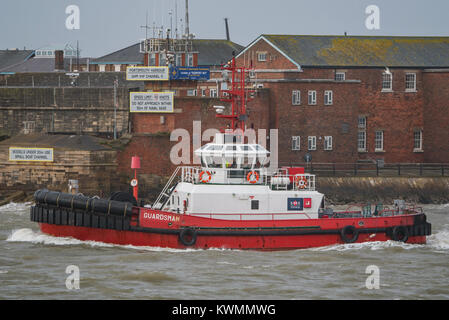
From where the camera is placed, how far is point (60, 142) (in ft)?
131

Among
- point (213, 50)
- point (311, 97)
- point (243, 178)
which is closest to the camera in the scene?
point (243, 178)

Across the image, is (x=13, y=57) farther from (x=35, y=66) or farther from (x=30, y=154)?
(x=30, y=154)

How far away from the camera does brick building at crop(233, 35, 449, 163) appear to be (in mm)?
44750

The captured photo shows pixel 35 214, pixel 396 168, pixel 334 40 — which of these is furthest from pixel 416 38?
pixel 35 214

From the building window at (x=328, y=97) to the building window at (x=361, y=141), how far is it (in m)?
3.57

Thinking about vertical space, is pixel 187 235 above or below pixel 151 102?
below

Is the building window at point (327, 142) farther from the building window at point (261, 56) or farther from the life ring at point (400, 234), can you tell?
the life ring at point (400, 234)

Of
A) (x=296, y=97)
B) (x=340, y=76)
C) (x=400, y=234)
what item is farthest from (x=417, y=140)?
(x=400, y=234)

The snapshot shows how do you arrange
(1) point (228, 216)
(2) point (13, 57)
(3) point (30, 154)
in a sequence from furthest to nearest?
(2) point (13, 57), (3) point (30, 154), (1) point (228, 216)

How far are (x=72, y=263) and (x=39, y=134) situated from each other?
18477 mm

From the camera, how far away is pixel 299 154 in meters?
44.6

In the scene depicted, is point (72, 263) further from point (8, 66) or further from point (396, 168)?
point (8, 66)

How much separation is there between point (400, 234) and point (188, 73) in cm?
1648
